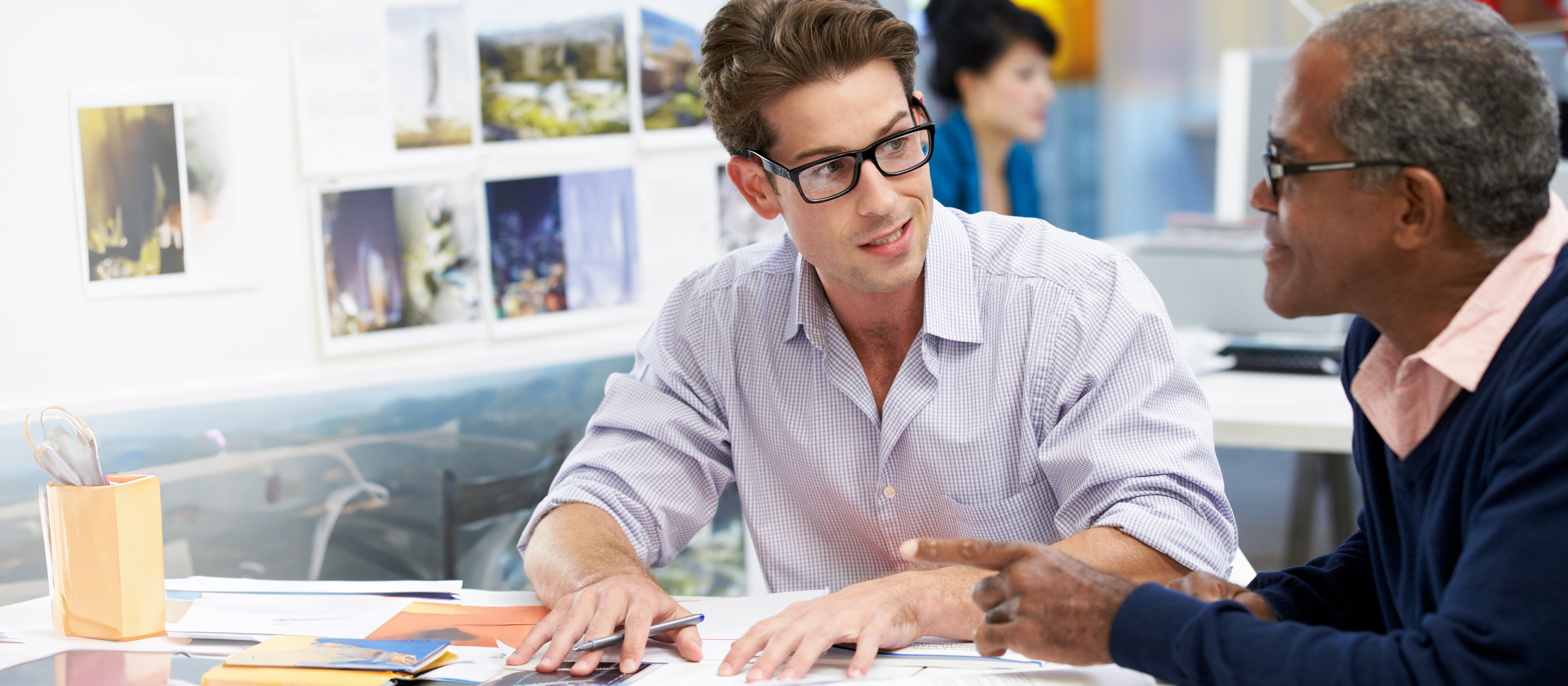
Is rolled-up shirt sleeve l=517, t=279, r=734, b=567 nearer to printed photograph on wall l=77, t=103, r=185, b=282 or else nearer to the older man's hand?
the older man's hand

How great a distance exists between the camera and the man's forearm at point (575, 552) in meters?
1.25

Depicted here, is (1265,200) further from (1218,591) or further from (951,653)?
(951,653)

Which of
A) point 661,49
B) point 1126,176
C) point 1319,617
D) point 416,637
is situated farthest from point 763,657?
point 1126,176

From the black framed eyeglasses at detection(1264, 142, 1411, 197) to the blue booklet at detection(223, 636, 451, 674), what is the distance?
78cm

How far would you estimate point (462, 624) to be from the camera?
118 cm

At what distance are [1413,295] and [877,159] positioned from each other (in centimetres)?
58

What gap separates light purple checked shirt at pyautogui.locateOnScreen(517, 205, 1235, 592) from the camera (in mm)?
1272

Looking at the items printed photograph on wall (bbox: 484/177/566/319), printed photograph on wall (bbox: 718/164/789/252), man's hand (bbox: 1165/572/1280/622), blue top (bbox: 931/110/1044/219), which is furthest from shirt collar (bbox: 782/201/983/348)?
blue top (bbox: 931/110/1044/219)

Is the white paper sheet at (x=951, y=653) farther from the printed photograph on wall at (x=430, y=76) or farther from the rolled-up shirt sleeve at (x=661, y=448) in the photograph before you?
the printed photograph on wall at (x=430, y=76)

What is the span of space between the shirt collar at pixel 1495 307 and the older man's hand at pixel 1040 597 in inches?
11.0

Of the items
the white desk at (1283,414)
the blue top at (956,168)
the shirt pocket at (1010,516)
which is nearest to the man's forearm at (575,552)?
the shirt pocket at (1010,516)

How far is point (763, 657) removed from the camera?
3.36 ft

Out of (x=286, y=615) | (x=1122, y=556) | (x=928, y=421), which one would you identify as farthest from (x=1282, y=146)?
(x=286, y=615)

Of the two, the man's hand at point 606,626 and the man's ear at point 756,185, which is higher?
the man's ear at point 756,185
